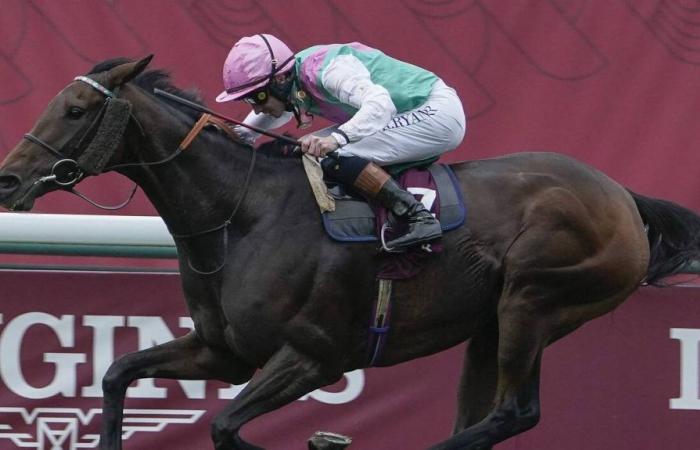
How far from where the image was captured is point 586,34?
23.8 feet

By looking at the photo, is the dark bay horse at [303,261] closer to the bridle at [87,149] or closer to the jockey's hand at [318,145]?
the bridle at [87,149]

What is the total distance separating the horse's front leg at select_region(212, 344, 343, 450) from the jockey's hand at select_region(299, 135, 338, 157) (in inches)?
27.8

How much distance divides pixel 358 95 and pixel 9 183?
1243mm

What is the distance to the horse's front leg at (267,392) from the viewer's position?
5.19 metres

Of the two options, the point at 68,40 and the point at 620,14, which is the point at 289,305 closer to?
the point at 68,40

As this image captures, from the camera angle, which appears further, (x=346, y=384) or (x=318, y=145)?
(x=346, y=384)

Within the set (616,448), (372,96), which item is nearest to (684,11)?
(616,448)

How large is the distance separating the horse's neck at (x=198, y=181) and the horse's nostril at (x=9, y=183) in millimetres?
443

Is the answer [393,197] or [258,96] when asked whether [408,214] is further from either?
[258,96]

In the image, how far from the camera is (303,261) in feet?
17.2

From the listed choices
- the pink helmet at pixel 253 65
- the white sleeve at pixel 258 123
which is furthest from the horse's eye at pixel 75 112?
the white sleeve at pixel 258 123

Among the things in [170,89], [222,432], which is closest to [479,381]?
[222,432]

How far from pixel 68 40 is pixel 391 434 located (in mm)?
2434

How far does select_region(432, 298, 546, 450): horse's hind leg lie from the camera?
5.53m
